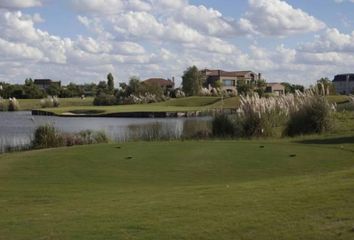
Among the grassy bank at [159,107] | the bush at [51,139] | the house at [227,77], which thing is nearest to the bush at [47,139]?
the bush at [51,139]

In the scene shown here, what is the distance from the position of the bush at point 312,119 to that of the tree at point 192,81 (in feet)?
287

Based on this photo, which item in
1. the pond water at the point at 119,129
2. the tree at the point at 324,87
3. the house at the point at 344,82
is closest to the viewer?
the pond water at the point at 119,129

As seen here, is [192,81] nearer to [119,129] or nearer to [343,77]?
[119,129]

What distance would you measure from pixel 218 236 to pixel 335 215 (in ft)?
5.84

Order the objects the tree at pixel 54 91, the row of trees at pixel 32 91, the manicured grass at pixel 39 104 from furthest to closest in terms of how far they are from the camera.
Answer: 1. the tree at pixel 54 91
2. the row of trees at pixel 32 91
3. the manicured grass at pixel 39 104

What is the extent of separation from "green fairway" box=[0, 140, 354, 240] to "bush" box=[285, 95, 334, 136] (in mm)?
6002

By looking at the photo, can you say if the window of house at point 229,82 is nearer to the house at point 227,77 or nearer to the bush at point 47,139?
the house at point 227,77

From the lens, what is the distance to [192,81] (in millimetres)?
118812

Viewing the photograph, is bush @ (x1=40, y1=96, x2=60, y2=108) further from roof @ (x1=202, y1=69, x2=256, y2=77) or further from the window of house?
roof @ (x1=202, y1=69, x2=256, y2=77)

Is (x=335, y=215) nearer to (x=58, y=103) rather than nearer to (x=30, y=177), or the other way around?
(x=30, y=177)

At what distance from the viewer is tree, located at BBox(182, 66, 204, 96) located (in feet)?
387

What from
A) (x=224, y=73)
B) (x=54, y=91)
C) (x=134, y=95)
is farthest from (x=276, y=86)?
(x=54, y=91)

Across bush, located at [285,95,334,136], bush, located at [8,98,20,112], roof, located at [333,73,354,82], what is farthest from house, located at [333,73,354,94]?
bush, located at [285,95,334,136]

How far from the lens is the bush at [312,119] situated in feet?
95.8
